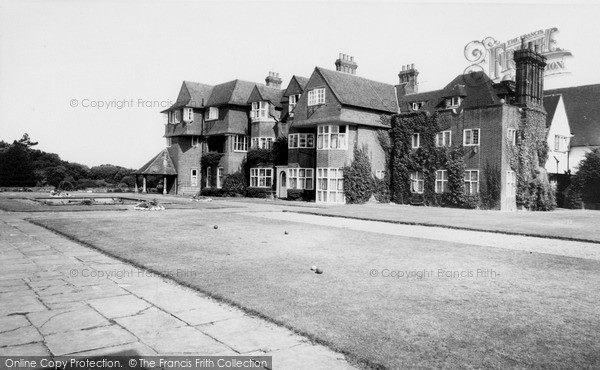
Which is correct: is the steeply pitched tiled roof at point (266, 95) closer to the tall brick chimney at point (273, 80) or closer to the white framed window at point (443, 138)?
the tall brick chimney at point (273, 80)

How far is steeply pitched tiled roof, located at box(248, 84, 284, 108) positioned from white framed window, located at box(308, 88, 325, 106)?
25.6 ft

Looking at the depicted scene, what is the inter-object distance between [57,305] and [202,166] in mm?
44100

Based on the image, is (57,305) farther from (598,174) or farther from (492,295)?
(598,174)

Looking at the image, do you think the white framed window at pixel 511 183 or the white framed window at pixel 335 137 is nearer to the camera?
the white framed window at pixel 511 183

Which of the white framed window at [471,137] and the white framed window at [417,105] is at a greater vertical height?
the white framed window at [417,105]

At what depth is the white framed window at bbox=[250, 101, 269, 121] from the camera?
149ft

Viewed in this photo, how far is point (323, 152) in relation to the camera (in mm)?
37188

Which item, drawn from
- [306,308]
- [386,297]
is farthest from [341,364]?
[386,297]

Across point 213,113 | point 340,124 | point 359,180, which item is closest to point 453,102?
point 340,124

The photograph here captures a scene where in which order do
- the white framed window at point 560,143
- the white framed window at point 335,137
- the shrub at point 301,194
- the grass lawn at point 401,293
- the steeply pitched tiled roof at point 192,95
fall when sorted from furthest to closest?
the steeply pitched tiled roof at point 192,95 < the white framed window at point 560,143 < the shrub at point 301,194 < the white framed window at point 335,137 < the grass lawn at point 401,293

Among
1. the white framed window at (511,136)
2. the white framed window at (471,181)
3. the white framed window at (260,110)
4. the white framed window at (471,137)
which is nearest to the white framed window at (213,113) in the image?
the white framed window at (260,110)

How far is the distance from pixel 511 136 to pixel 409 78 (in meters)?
17.7

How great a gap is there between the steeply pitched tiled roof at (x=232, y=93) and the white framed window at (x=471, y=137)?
24.3 meters

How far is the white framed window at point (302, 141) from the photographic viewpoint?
130 ft
